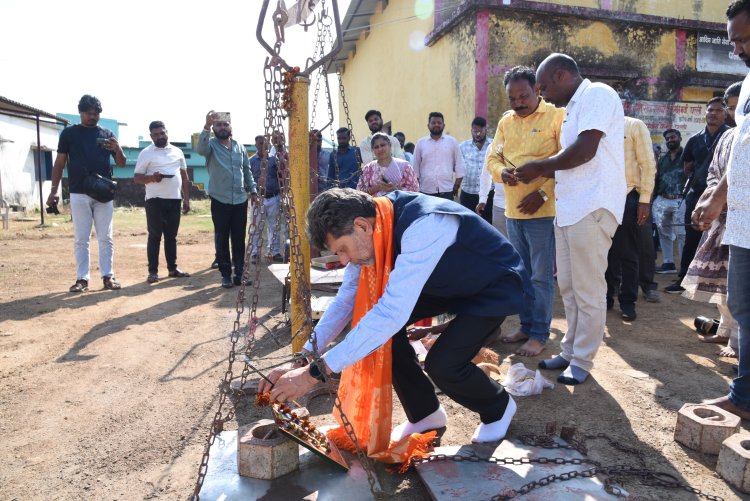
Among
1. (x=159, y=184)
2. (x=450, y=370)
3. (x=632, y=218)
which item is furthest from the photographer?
(x=159, y=184)

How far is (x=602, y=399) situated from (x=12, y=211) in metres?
20.1

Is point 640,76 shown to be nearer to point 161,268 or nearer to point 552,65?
point 552,65

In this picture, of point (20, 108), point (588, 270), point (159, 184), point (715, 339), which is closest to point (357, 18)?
point (20, 108)

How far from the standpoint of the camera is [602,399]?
3428 mm

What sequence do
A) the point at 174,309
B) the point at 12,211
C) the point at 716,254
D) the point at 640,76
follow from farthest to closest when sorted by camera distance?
the point at 12,211 → the point at 640,76 → the point at 174,309 → the point at 716,254

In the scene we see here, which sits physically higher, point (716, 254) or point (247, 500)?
point (716, 254)

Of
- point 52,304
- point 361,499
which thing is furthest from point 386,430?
point 52,304

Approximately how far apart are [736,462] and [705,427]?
306 millimetres

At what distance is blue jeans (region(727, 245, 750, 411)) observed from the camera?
2857mm

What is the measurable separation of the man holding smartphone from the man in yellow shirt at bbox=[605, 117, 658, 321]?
4.05 meters

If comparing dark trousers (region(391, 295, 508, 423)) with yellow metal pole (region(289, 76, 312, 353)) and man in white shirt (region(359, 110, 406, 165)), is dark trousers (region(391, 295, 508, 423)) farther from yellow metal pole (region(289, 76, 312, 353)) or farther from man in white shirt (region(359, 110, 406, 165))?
man in white shirt (region(359, 110, 406, 165))

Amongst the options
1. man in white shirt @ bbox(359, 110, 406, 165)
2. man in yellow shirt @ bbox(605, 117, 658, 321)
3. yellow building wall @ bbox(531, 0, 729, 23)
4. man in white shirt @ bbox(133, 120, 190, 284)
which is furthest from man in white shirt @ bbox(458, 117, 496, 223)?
yellow building wall @ bbox(531, 0, 729, 23)

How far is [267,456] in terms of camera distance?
2.55m

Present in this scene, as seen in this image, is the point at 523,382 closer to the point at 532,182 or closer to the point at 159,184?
the point at 532,182
